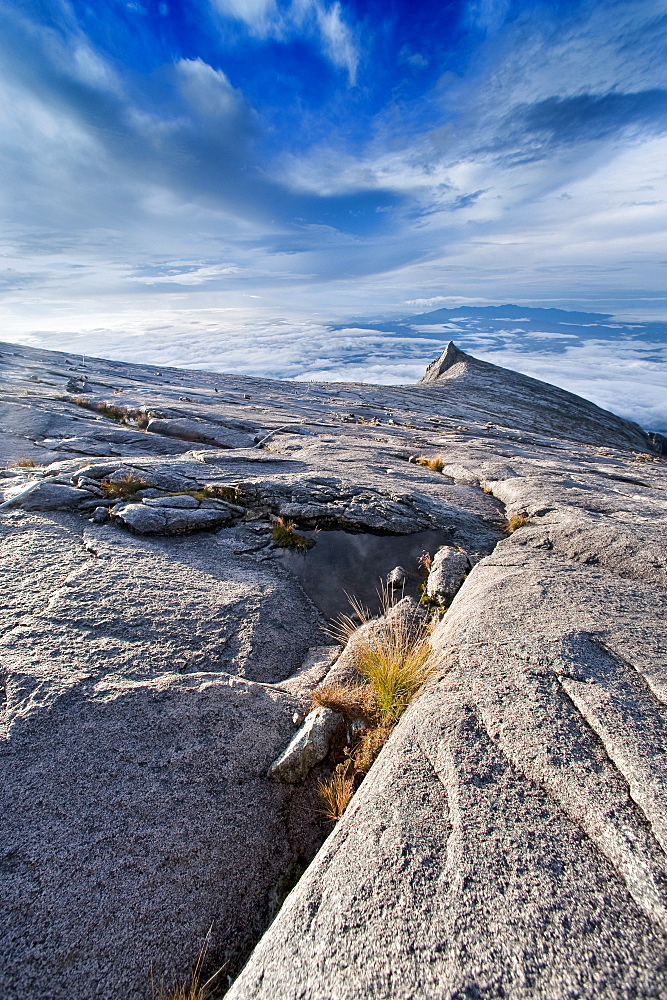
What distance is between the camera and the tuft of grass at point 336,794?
142 inches

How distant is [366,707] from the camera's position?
436 centimetres

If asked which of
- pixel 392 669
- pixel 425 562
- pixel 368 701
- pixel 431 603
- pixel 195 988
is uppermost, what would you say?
pixel 392 669

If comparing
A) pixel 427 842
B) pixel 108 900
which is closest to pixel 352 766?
pixel 427 842

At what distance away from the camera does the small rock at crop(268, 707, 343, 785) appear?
3.88 meters

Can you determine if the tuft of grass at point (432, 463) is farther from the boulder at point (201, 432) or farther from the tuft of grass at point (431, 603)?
the tuft of grass at point (431, 603)

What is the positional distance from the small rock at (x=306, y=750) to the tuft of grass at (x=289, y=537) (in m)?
3.62

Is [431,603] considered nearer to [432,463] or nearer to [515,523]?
[515,523]

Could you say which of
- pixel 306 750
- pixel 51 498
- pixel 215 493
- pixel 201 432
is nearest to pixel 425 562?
pixel 306 750

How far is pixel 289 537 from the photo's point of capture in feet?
25.3

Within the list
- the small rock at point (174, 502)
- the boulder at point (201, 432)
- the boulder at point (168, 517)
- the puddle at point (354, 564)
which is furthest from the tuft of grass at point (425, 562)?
the boulder at point (201, 432)

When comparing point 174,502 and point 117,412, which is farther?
point 117,412

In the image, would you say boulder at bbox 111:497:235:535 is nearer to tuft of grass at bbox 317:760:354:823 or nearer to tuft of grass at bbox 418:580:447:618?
tuft of grass at bbox 418:580:447:618

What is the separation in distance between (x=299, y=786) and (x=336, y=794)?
1.17ft

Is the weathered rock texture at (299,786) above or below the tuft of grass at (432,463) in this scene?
below
